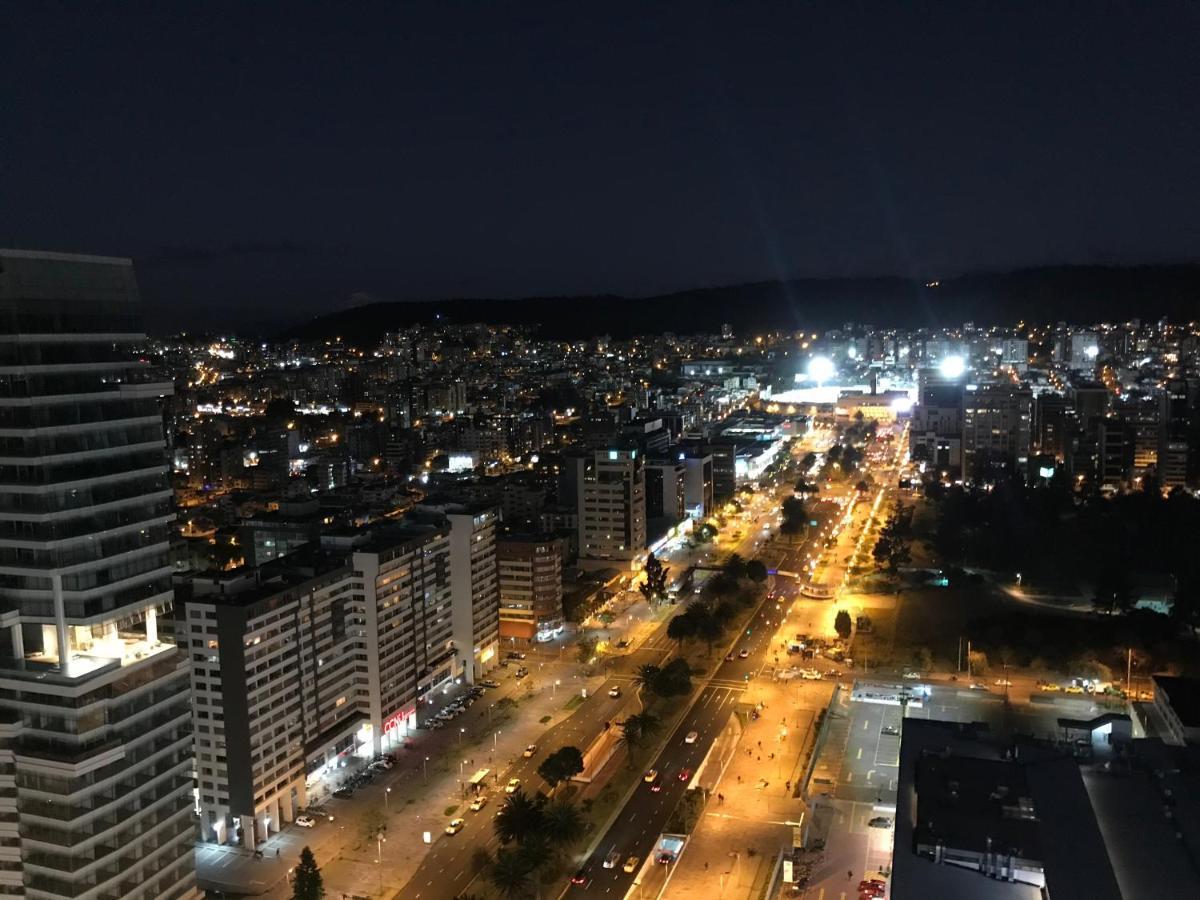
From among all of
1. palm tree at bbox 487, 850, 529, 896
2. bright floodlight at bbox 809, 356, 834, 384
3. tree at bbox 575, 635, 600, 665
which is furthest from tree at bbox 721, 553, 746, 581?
bright floodlight at bbox 809, 356, 834, 384

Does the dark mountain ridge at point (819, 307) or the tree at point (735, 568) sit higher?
the dark mountain ridge at point (819, 307)

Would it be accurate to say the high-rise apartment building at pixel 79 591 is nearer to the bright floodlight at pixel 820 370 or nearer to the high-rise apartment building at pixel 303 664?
the high-rise apartment building at pixel 303 664

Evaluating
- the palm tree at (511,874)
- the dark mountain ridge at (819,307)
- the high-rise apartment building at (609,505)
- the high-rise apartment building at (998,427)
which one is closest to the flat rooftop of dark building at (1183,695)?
the palm tree at (511,874)

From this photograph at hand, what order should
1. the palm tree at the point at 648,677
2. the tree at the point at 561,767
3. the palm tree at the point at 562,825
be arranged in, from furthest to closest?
the palm tree at the point at 648,677
the tree at the point at 561,767
the palm tree at the point at 562,825

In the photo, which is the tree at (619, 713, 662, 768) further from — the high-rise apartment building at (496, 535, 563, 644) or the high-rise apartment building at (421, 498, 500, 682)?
the high-rise apartment building at (496, 535, 563, 644)

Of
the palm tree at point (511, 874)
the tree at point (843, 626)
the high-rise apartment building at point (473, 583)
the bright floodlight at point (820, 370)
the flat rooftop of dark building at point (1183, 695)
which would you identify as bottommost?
the palm tree at point (511, 874)

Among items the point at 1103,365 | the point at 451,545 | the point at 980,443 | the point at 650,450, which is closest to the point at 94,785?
the point at 451,545
